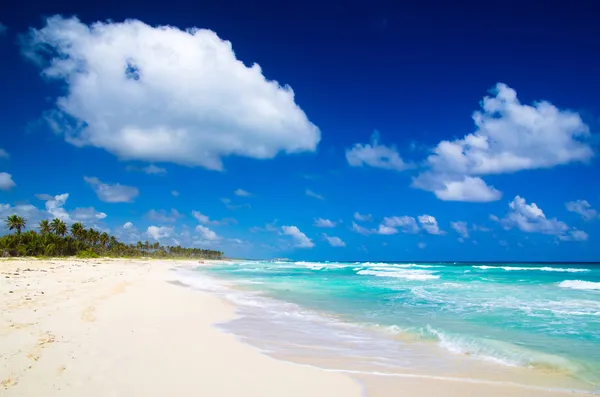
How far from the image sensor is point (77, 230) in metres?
81.6

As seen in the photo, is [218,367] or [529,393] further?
[218,367]

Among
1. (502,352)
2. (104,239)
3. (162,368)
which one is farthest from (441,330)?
(104,239)

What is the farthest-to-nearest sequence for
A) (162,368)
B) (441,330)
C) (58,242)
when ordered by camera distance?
(58,242)
(441,330)
(162,368)

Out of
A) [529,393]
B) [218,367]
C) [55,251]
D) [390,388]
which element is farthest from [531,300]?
[55,251]

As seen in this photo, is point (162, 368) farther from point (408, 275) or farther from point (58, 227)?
point (58, 227)

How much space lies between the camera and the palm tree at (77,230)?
80.9 metres

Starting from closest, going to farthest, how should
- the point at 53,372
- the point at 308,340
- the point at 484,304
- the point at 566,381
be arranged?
the point at 53,372, the point at 566,381, the point at 308,340, the point at 484,304

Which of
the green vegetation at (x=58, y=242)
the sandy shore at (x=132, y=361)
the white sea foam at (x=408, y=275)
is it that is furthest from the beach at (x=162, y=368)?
the green vegetation at (x=58, y=242)

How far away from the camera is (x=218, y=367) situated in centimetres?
659

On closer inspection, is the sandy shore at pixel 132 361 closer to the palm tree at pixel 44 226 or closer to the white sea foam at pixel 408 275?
the white sea foam at pixel 408 275

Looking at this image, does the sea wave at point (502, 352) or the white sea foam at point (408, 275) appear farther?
the white sea foam at point (408, 275)

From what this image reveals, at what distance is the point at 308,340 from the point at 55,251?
248 ft

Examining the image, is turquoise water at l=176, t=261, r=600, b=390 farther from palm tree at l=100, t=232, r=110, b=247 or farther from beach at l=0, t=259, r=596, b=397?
palm tree at l=100, t=232, r=110, b=247

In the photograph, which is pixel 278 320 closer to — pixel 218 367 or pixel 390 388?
pixel 218 367
